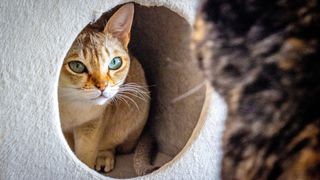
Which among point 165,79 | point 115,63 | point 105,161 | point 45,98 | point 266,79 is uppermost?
A: point 165,79

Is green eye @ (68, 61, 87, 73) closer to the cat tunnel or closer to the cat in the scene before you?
the cat

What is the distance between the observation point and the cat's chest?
1.30 metres

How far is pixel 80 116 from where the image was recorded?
1.34 m

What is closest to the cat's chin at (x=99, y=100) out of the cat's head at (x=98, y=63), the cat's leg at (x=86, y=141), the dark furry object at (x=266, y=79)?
the cat's head at (x=98, y=63)

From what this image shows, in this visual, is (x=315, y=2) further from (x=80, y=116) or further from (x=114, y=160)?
(x=114, y=160)

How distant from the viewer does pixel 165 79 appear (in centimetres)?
148

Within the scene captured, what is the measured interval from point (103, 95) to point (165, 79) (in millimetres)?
297

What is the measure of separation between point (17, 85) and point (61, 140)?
15 centimetres

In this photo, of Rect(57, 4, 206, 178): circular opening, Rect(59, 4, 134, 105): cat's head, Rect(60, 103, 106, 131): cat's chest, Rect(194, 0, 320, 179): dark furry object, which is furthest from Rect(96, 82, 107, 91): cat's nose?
Rect(194, 0, 320, 179): dark furry object

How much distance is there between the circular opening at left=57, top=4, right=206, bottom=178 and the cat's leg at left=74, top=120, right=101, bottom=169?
7 cm

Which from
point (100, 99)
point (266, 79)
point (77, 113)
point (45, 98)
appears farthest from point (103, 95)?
point (266, 79)

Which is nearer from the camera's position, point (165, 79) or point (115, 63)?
point (115, 63)

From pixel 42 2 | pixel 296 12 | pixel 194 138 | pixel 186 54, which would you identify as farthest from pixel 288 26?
pixel 186 54

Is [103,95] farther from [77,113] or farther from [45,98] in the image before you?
[45,98]
